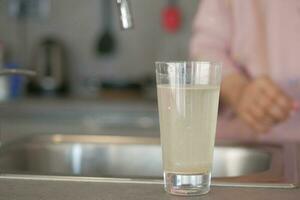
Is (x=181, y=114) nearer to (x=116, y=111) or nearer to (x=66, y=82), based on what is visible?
(x=116, y=111)

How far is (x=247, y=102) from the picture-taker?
125cm

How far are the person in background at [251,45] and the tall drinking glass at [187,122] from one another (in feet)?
2.06

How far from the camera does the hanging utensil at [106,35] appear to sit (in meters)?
3.02

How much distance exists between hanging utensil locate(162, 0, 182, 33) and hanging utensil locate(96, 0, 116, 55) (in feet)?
0.87

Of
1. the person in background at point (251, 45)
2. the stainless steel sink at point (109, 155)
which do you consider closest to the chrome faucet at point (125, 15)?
the stainless steel sink at point (109, 155)

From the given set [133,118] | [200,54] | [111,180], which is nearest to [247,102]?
[200,54]

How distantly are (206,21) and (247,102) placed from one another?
327 millimetres

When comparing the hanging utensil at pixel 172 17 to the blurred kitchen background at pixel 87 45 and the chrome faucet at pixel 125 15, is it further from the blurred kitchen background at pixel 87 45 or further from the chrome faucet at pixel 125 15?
the chrome faucet at pixel 125 15

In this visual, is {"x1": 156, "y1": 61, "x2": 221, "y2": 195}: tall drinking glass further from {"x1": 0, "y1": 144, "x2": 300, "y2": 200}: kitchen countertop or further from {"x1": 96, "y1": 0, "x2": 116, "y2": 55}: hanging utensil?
{"x1": 96, "y1": 0, "x2": 116, "y2": 55}: hanging utensil

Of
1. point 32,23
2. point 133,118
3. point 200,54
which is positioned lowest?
point 133,118

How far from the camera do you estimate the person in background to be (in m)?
1.43

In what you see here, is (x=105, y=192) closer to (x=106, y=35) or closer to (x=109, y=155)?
(x=109, y=155)

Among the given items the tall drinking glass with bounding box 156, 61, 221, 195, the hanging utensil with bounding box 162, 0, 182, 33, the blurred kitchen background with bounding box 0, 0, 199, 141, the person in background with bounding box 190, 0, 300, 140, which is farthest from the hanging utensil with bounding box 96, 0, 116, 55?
the tall drinking glass with bounding box 156, 61, 221, 195

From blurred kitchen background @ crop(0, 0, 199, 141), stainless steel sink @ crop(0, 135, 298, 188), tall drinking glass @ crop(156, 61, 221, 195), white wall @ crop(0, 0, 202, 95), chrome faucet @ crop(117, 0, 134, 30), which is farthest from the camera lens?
white wall @ crop(0, 0, 202, 95)
